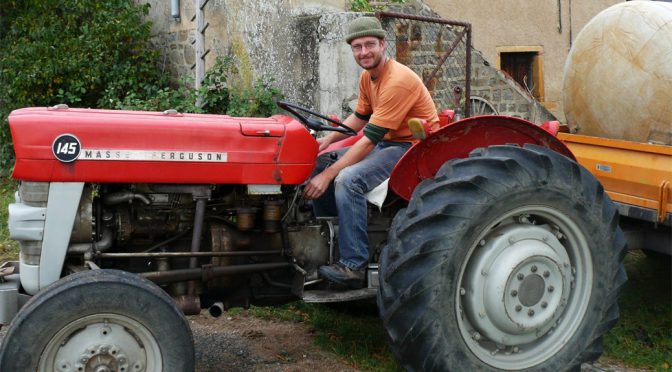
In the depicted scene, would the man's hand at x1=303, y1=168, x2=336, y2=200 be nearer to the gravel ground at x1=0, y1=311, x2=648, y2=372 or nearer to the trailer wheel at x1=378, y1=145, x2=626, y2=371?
the trailer wheel at x1=378, y1=145, x2=626, y2=371

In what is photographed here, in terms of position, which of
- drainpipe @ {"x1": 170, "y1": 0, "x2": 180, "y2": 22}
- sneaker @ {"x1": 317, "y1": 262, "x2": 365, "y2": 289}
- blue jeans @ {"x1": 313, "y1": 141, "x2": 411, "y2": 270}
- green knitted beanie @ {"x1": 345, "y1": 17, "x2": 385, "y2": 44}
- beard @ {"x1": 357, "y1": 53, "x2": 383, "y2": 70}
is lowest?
sneaker @ {"x1": 317, "y1": 262, "x2": 365, "y2": 289}

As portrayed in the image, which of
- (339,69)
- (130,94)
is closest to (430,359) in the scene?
(339,69)

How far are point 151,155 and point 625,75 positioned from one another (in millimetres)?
3063

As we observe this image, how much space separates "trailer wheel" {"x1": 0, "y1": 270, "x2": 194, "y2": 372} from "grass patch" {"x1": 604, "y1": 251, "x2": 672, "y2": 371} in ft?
8.58

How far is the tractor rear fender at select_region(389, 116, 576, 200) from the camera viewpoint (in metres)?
4.00

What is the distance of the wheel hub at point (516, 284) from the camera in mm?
3693

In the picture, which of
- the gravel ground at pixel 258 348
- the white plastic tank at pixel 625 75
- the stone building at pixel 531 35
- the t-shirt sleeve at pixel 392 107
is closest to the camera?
the t-shirt sleeve at pixel 392 107

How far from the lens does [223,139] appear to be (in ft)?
12.3

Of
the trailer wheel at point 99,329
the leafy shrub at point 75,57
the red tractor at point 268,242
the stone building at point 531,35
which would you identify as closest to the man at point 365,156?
the red tractor at point 268,242

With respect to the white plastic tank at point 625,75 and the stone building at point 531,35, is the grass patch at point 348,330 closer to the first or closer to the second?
the white plastic tank at point 625,75

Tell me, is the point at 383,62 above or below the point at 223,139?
above

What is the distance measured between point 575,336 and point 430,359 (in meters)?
0.80

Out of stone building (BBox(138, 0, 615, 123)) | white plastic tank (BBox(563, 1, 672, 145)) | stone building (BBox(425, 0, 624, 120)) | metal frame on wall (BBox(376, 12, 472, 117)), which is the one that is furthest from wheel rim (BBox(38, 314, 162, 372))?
stone building (BBox(425, 0, 624, 120))

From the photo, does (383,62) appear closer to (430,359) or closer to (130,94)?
(430,359)
